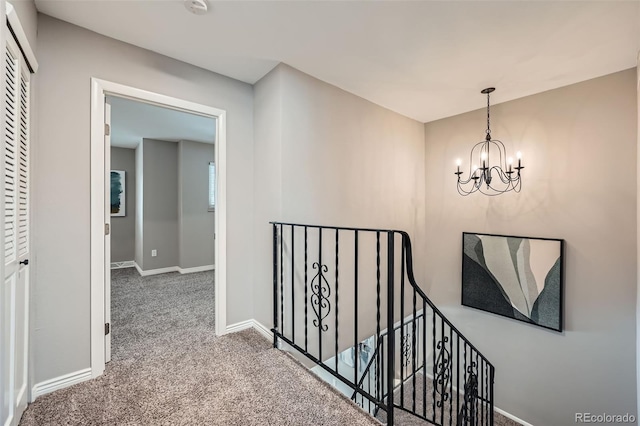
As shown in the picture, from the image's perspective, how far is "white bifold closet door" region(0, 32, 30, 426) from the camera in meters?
1.26

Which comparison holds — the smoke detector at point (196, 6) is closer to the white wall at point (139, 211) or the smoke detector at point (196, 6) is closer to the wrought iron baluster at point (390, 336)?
the wrought iron baluster at point (390, 336)

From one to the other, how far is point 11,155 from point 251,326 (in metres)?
2.04

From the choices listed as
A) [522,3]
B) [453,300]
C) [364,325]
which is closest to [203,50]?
[522,3]

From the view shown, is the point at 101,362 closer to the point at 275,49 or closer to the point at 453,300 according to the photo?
the point at 275,49

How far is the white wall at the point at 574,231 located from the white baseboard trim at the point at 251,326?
2597mm

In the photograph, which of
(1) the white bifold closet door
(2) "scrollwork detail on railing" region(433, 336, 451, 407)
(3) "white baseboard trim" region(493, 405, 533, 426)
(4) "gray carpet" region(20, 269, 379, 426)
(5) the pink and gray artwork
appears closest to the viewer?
(1) the white bifold closet door

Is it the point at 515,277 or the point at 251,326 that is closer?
the point at 251,326

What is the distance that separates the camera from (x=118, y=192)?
5309mm

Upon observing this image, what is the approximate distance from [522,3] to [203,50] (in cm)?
215

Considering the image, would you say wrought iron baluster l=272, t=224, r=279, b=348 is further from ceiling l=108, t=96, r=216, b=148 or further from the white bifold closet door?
ceiling l=108, t=96, r=216, b=148

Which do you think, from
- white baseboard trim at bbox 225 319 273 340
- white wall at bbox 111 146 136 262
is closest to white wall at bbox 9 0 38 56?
white baseboard trim at bbox 225 319 273 340

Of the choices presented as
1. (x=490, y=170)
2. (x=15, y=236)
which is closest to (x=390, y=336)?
(x=15, y=236)

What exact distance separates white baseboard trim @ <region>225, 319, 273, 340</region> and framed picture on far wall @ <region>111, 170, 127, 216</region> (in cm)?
422

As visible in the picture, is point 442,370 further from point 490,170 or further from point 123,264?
point 123,264
